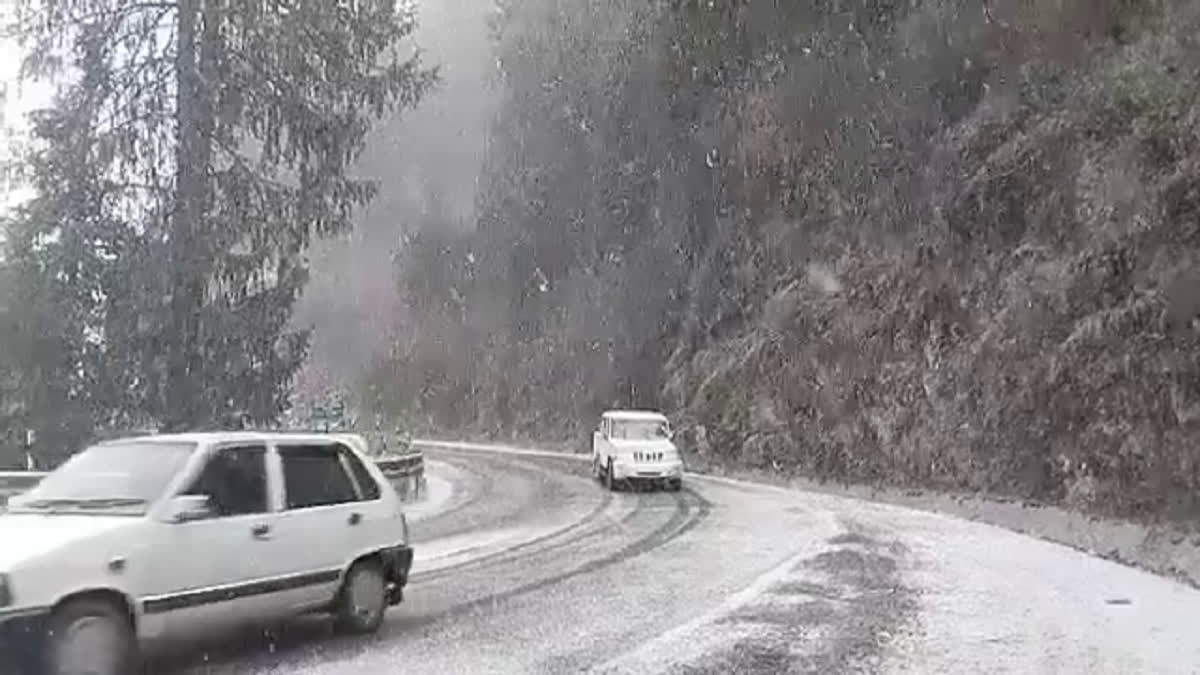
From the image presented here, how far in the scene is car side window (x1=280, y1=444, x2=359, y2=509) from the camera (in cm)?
959

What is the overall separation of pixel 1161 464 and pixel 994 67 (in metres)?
9.97

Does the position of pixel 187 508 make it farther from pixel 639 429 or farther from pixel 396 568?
pixel 639 429

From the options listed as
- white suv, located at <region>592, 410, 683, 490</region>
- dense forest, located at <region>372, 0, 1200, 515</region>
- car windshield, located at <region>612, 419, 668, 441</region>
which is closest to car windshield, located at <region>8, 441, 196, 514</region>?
dense forest, located at <region>372, 0, 1200, 515</region>

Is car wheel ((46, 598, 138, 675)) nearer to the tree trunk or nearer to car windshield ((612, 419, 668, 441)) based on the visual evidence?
the tree trunk

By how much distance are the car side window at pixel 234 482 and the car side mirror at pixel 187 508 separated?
0.13 meters

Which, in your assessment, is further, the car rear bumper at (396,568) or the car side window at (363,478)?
the car rear bumper at (396,568)

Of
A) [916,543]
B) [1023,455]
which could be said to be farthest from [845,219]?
[916,543]

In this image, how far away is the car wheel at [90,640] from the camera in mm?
7570

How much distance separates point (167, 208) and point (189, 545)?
12.9 m

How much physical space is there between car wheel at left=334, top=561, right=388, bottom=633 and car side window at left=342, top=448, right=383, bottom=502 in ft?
1.75

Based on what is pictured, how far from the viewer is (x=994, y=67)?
2545 cm

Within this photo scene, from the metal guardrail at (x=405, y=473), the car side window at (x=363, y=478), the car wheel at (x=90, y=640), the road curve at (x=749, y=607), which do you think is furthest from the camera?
the metal guardrail at (x=405, y=473)

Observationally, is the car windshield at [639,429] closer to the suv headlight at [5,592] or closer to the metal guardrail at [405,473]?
the metal guardrail at [405,473]

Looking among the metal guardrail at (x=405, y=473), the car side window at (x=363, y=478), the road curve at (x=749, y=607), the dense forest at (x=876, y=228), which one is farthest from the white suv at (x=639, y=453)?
the car side window at (x=363, y=478)
